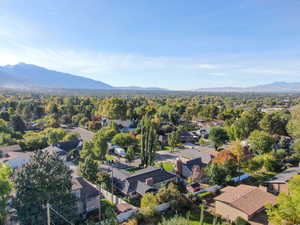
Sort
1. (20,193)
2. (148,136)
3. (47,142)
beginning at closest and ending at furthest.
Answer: (20,193), (148,136), (47,142)

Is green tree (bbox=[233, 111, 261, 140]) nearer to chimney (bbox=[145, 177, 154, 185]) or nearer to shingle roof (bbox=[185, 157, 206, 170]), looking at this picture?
shingle roof (bbox=[185, 157, 206, 170])

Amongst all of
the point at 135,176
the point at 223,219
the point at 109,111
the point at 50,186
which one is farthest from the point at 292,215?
the point at 109,111

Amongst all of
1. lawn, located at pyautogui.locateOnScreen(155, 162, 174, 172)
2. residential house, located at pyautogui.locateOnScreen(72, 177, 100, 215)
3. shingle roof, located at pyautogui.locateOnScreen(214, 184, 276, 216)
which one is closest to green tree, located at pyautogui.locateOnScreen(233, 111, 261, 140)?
lawn, located at pyautogui.locateOnScreen(155, 162, 174, 172)

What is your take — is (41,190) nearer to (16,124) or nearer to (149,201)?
(149,201)

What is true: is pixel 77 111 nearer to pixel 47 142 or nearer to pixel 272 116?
pixel 47 142

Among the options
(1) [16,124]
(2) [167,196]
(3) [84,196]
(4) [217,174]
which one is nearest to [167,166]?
(4) [217,174]
